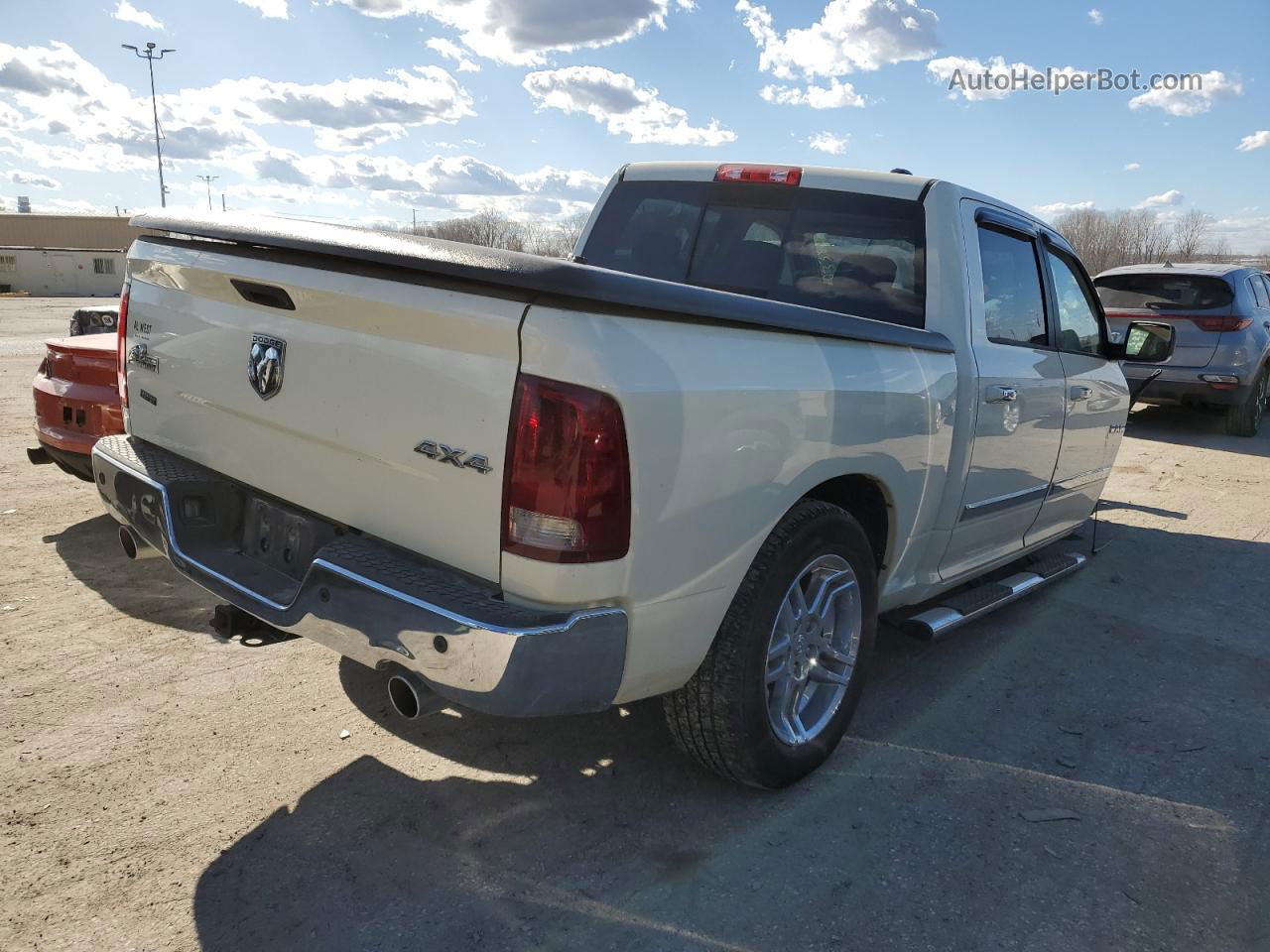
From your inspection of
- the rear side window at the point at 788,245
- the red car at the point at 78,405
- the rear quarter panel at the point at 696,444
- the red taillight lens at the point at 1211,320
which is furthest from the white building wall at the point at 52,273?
the rear quarter panel at the point at 696,444

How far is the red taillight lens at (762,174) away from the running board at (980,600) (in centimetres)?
180

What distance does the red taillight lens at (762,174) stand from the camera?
12.8ft

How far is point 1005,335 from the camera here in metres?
3.88

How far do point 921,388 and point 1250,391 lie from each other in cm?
903

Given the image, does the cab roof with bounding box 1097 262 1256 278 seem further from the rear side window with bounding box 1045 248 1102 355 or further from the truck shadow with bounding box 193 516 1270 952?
the truck shadow with bounding box 193 516 1270 952

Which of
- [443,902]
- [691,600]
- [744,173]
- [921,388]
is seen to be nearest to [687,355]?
[691,600]

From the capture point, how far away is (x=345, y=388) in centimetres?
243

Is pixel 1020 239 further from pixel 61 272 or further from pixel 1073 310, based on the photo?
pixel 61 272

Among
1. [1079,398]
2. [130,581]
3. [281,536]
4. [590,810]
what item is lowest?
[130,581]

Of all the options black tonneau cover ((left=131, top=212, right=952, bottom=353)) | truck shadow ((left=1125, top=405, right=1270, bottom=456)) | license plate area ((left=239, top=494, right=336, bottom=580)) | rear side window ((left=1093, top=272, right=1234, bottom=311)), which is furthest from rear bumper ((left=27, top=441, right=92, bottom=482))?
truck shadow ((left=1125, top=405, right=1270, bottom=456))

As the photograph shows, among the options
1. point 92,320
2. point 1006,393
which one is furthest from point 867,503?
point 92,320

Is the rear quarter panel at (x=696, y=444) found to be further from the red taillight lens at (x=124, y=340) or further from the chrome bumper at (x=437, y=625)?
the red taillight lens at (x=124, y=340)

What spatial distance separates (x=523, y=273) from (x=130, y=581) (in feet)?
10.8

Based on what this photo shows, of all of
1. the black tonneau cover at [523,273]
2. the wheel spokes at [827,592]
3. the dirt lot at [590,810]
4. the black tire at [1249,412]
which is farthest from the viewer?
the black tire at [1249,412]
